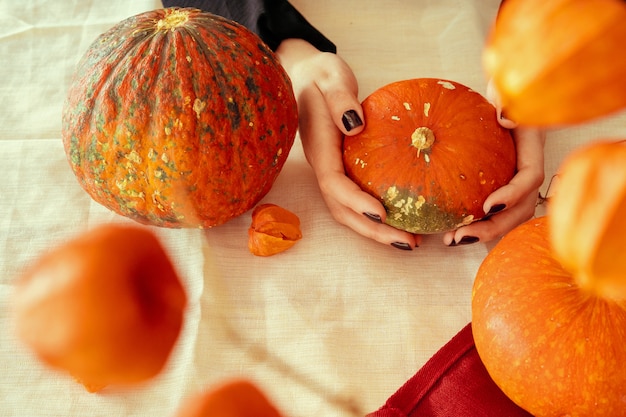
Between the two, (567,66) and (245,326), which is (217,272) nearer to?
(245,326)

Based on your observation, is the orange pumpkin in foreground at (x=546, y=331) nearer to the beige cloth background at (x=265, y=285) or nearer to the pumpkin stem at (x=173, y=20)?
the beige cloth background at (x=265, y=285)

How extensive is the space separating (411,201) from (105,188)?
22cm

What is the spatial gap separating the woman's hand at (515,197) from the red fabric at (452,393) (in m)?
0.10

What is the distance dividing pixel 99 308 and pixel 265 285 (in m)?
0.33

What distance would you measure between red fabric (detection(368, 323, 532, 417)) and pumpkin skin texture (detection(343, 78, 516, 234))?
11 cm

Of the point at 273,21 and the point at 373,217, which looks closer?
the point at 373,217

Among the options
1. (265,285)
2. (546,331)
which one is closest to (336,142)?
(265,285)

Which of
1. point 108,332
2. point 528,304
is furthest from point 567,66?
point 528,304

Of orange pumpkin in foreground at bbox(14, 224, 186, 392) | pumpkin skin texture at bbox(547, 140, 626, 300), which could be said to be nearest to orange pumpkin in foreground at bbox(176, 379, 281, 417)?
orange pumpkin in foreground at bbox(14, 224, 186, 392)

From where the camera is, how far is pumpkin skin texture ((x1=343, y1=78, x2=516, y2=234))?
47 centimetres

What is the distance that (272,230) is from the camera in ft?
1.67

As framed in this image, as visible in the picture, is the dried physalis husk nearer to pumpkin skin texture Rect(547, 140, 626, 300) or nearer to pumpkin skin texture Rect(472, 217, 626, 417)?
pumpkin skin texture Rect(472, 217, 626, 417)

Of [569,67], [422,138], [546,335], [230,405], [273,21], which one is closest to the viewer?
[569,67]

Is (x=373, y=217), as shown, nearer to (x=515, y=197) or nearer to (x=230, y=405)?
(x=515, y=197)
